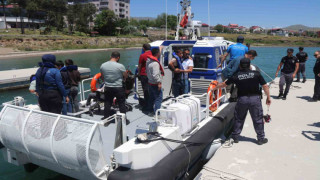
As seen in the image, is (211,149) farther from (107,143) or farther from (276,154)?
(107,143)

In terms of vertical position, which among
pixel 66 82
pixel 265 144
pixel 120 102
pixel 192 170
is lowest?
pixel 192 170

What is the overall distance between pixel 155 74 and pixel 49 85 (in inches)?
80.7

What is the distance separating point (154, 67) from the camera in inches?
208

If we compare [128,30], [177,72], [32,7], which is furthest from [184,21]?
[128,30]

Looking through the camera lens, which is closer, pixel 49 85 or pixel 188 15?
pixel 49 85

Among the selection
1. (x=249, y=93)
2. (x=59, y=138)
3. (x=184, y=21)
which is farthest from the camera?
(x=184, y=21)

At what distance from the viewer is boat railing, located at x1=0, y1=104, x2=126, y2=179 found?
3332 mm

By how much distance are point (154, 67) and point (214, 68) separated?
2296 millimetres

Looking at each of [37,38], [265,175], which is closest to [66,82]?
[265,175]

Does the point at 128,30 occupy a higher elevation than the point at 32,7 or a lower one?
lower

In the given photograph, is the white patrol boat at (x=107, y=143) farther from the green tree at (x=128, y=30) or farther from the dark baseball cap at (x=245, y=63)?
the green tree at (x=128, y=30)

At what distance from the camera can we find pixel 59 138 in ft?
11.5

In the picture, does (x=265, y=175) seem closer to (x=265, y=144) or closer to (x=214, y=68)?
(x=265, y=144)

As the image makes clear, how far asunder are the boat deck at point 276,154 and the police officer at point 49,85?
109 inches
